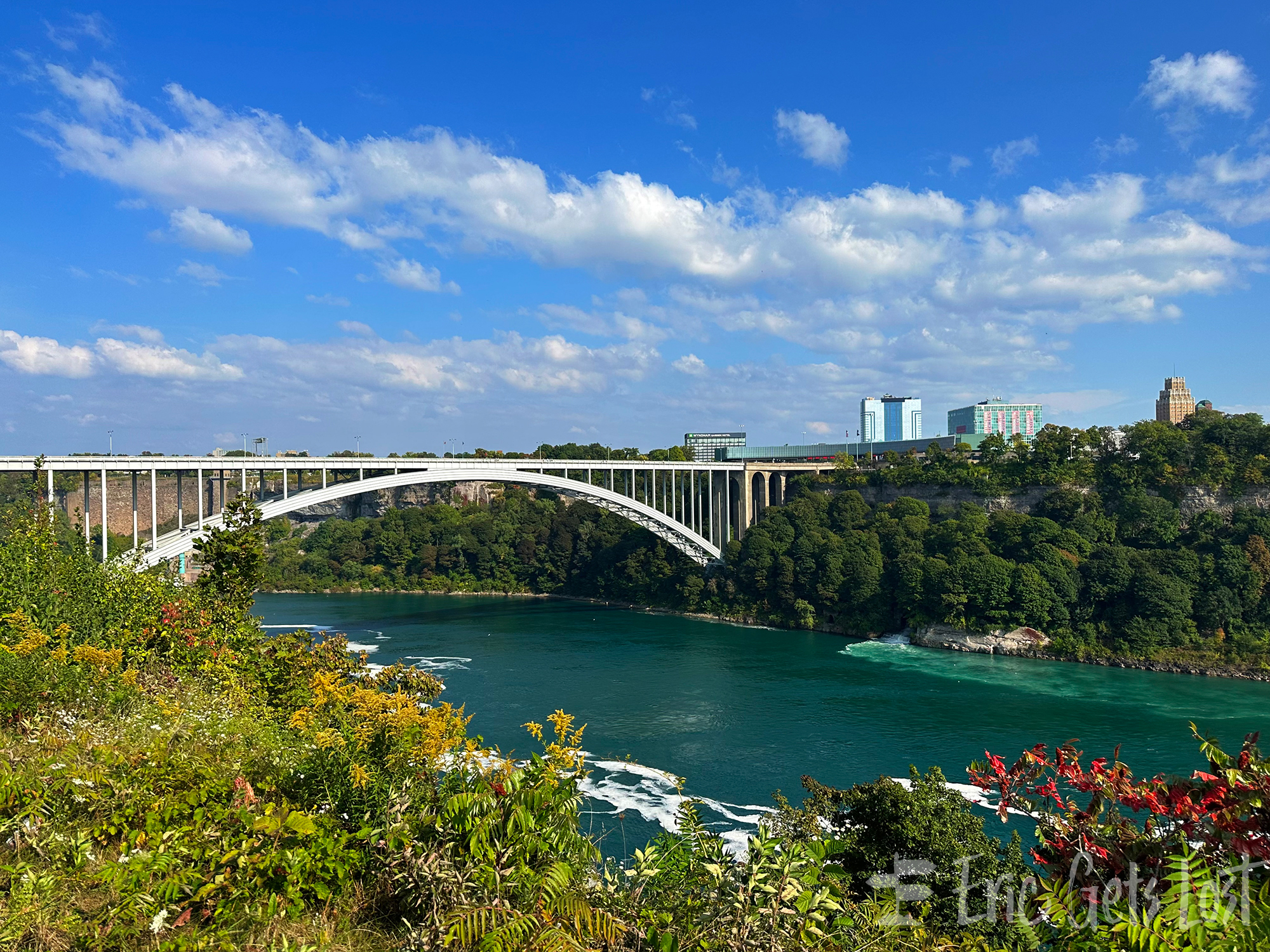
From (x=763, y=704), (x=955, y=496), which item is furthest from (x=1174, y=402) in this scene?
(x=763, y=704)

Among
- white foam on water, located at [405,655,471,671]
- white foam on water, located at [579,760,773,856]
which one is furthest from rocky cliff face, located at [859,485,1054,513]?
white foam on water, located at [579,760,773,856]

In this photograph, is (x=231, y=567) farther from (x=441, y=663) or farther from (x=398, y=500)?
(x=398, y=500)

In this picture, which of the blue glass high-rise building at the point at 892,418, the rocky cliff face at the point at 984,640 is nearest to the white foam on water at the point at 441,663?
the rocky cliff face at the point at 984,640

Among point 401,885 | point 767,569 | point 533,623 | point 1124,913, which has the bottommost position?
point 533,623

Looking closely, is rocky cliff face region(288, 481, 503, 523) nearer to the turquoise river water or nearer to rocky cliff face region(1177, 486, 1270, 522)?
the turquoise river water

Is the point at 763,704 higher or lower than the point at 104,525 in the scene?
lower

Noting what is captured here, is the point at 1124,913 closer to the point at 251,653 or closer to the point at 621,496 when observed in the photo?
the point at 251,653

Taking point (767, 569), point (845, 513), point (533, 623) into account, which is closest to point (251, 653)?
point (533, 623)
